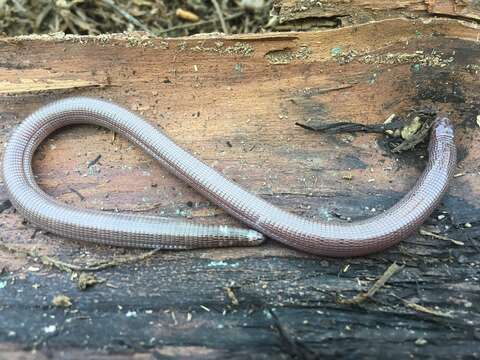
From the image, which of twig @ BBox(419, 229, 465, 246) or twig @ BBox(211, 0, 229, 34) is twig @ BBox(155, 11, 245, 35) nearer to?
twig @ BBox(211, 0, 229, 34)

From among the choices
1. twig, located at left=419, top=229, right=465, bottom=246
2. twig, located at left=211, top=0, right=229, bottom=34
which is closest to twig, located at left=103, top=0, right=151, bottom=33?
twig, located at left=211, top=0, right=229, bottom=34

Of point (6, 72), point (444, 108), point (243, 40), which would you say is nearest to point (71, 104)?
point (6, 72)

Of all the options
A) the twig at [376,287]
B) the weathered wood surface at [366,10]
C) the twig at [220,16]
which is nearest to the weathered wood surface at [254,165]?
the twig at [376,287]

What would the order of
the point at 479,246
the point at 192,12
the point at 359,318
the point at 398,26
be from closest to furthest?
the point at 359,318
the point at 479,246
the point at 398,26
the point at 192,12

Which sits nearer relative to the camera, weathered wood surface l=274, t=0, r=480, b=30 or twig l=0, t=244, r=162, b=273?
twig l=0, t=244, r=162, b=273

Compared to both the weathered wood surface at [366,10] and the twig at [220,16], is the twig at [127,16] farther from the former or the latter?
the weathered wood surface at [366,10]

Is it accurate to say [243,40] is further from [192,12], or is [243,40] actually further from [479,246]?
[479,246]
